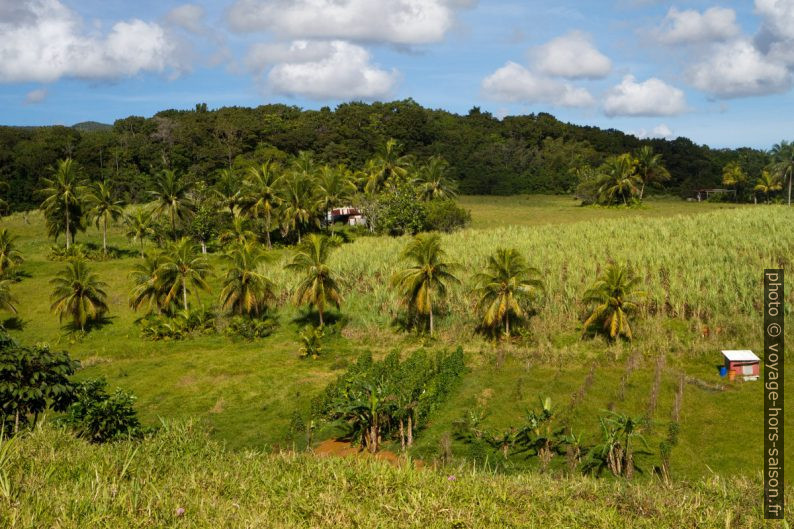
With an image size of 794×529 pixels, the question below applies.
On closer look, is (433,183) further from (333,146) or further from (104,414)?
(104,414)

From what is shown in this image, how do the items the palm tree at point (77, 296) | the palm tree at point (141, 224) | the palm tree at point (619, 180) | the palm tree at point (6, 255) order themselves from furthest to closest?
the palm tree at point (619, 180), the palm tree at point (141, 224), the palm tree at point (6, 255), the palm tree at point (77, 296)

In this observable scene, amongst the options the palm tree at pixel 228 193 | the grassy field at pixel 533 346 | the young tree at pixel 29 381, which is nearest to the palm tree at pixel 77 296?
the grassy field at pixel 533 346

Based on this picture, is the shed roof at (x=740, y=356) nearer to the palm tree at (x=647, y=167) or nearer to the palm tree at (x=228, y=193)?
the palm tree at (x=228, y=193)

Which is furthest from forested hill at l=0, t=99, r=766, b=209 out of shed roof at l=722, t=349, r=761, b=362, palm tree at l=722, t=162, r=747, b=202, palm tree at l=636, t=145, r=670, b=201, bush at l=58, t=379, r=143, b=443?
shed roof at l=722, t=349, r=761, b=362

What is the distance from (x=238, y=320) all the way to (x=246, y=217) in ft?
84.1

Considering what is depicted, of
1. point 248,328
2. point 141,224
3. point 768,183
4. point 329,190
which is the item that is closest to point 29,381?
point 248,328

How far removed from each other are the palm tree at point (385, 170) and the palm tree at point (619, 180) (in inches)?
1095

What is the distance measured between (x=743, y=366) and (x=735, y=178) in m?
78.9

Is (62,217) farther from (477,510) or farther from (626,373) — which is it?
(477,510)

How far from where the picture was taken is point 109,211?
59750mm

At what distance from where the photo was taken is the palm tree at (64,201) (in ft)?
188

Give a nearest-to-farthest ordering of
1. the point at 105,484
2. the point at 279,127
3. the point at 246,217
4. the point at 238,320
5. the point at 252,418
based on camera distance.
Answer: the point at 105,484 → the point at 252,418 → the point at 238,320 → the point at 246,217 → the point at 279,127

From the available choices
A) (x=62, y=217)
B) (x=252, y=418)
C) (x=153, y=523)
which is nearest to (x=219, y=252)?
(x=62, y=217)

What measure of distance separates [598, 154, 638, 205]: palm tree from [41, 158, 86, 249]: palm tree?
209 ft
